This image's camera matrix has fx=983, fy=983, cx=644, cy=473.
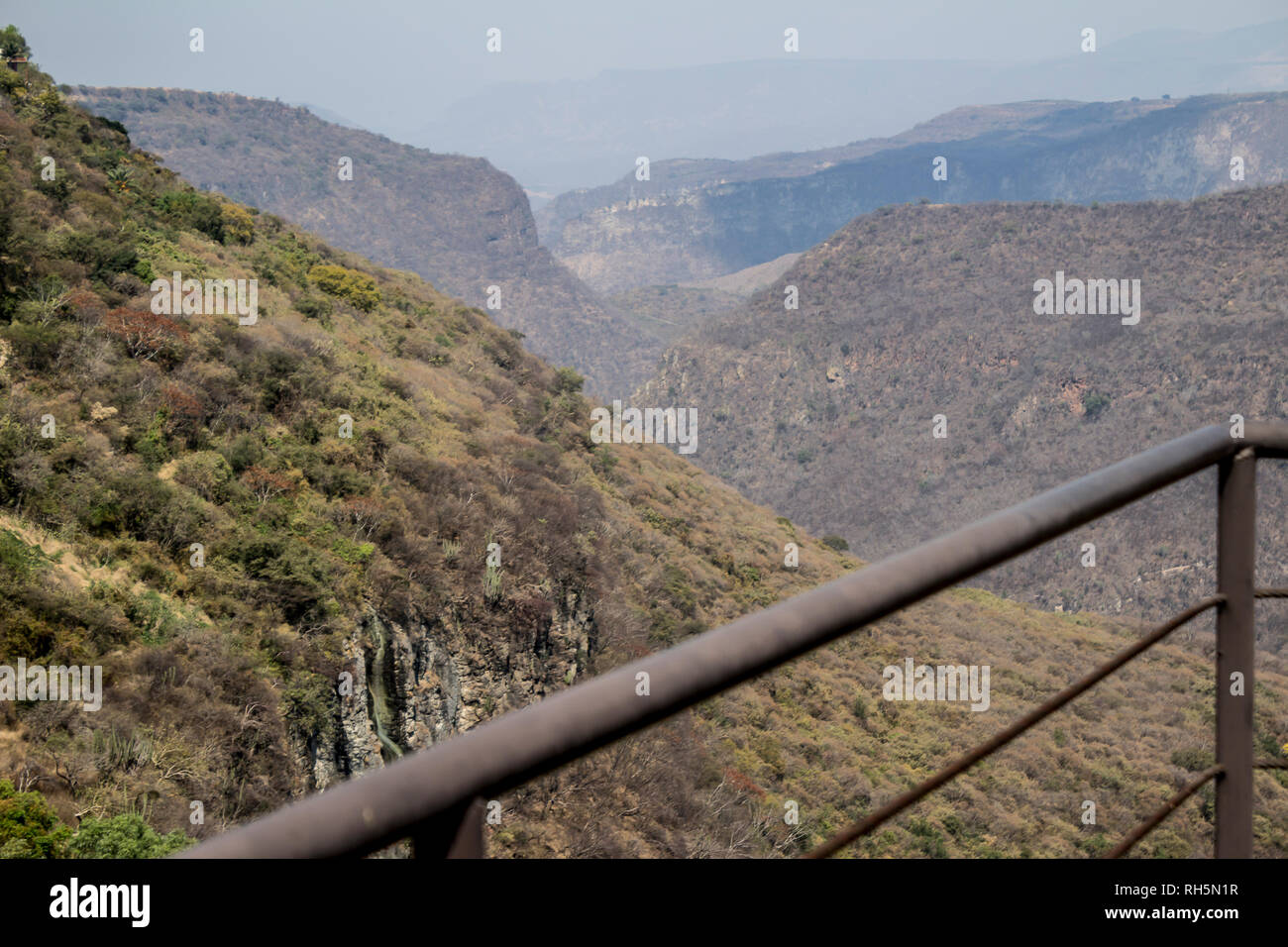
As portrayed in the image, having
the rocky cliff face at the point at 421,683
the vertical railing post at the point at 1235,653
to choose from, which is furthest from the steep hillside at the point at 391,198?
the vertical railing post at the point at 1235,653

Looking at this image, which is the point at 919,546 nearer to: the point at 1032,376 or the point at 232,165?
the point at 1032,376

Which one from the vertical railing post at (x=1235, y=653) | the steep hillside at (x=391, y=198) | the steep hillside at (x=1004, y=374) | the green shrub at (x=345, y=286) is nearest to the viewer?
the vertical railing post at (x=1235, y=653)

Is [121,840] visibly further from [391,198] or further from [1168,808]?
[391,198]

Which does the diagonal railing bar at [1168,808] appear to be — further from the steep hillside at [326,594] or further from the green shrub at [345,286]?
the green shrub at [345,286]

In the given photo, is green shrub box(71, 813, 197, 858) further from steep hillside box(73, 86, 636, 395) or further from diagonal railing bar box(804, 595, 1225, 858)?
steep hillside box(73, 86, 636, 395)

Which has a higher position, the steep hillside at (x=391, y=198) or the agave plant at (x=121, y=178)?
the steep hillside at (x=391, y=198)

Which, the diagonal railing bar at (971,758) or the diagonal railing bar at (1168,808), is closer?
the diagonal railing bar at (971,758)

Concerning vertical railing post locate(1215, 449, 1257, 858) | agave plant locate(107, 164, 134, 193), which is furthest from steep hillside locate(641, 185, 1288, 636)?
vertical railing post locate(1215, 449, 1257, 858)

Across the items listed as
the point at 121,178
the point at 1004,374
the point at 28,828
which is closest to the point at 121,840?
the point at 28,828
